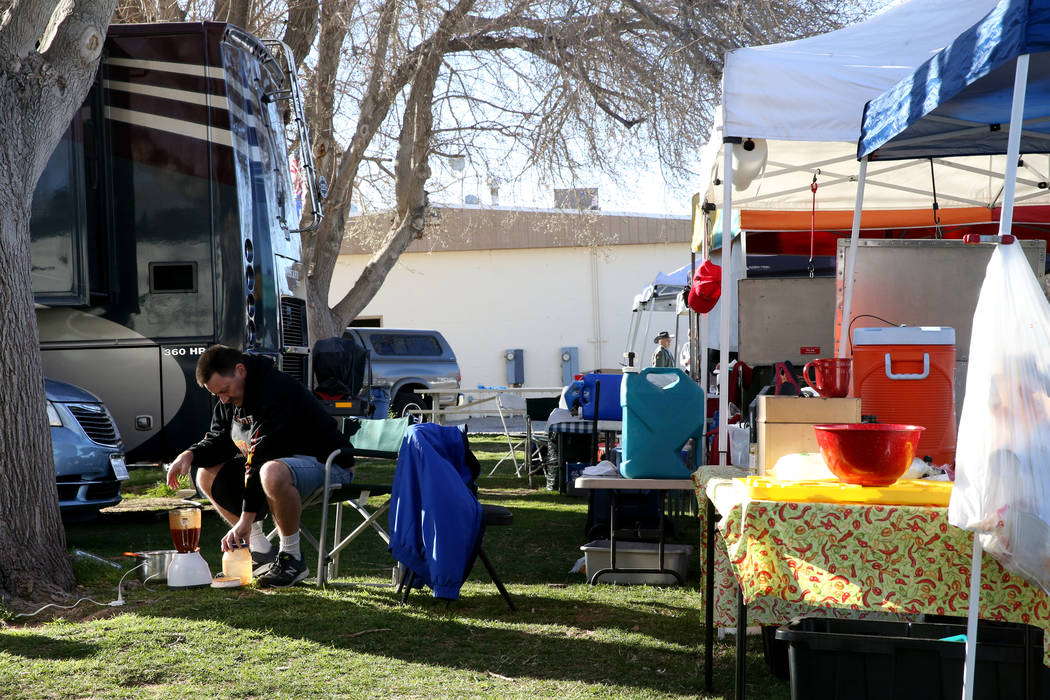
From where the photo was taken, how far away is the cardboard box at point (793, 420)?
298 centimetres

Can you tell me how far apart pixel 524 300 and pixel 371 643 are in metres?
18.6

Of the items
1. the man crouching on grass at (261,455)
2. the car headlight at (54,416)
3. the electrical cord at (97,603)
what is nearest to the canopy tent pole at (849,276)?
the man crouching on grass at (261,455)

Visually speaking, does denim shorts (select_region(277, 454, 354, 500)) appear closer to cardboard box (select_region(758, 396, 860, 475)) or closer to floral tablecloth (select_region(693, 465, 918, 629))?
floral tablecloth (select_region(693, 465, 918, 629))

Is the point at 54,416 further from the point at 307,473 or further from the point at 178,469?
the point at 307,473

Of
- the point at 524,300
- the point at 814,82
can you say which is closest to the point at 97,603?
the point at 814,82

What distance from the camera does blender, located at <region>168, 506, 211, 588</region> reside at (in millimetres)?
4691

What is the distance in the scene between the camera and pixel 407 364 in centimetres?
1545

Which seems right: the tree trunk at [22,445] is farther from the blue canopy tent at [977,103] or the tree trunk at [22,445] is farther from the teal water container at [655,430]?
the blue canopy tent at [977,103]

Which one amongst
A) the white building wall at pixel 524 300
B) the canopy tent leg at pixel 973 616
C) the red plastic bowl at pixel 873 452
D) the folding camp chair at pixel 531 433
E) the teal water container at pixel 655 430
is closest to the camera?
the canopy tent leg at pixel 973 616

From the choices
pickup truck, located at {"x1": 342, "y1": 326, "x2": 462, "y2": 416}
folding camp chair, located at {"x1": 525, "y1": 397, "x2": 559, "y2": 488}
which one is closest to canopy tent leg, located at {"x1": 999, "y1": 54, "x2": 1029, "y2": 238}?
folding camp chair, located at {"x1": 525, "y1": 397, "x2": 559, "y2": 488}

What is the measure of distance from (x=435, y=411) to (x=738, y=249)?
121 inches

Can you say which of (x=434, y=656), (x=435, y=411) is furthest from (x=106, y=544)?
(x=435, y=411)

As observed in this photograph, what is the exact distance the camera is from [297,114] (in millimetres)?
6828

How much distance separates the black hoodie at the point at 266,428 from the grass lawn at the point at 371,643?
0.62m
